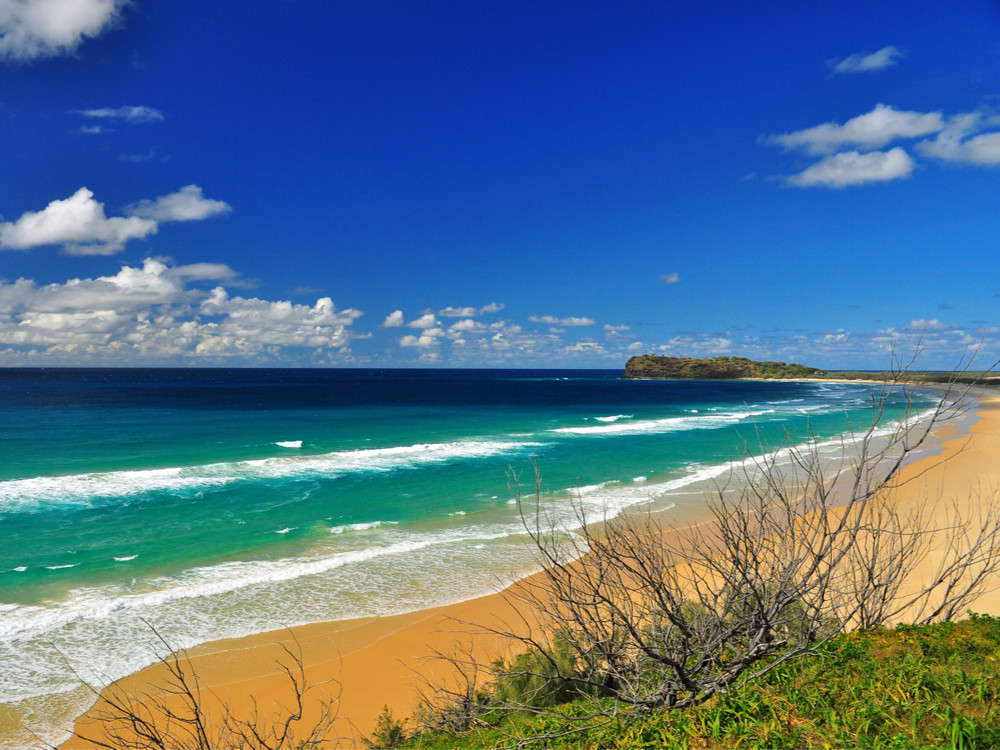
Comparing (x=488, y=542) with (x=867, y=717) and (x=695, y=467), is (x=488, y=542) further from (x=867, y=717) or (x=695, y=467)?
(x=695, y=467)

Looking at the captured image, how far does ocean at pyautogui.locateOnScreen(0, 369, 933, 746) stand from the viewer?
10477 millimetres

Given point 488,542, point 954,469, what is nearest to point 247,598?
point 488,542

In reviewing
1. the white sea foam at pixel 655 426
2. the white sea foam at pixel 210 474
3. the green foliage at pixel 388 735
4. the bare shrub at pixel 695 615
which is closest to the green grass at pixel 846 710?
the bare shrub at pixel 695 615

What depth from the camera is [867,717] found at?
15.1ft

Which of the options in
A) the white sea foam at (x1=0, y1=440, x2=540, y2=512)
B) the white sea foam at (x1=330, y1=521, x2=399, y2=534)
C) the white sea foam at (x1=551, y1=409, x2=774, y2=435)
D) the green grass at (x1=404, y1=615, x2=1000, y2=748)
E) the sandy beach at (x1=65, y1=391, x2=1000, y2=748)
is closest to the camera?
the green grass at (x1=404, y1=615, x2=1000, y2=748)

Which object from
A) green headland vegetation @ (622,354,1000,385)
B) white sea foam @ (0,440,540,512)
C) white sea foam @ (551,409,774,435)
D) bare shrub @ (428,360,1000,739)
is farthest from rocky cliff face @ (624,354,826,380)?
bare shrub @ (428,360,1000,739)

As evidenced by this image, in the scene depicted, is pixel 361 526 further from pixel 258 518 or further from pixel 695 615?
pixel 695 615

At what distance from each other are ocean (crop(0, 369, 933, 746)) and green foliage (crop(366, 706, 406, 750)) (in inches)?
147

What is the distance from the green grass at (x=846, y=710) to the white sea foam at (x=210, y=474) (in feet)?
65.8

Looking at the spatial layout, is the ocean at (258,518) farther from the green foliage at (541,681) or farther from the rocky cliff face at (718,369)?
the rocky cliff face at (718,369)

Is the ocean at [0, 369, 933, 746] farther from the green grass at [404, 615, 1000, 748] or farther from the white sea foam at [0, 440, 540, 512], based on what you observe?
the green grass at [404, 615, 1000, 748]

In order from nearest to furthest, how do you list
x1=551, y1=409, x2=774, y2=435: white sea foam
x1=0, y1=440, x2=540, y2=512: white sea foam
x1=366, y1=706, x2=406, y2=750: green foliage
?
x1=366, y1=706, x2=406, y2=750: green foliage → x1=0, y1=440, x2=540, y2=512: white sea foam → x1=551, y1=409, x2=774, y2=435: white sea foam

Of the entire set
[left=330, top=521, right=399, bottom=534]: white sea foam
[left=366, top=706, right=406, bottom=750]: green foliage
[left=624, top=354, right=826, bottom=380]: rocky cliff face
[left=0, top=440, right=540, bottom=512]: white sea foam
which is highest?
[left=624, top=354, right=826, bottom=380]: rocky cliff face

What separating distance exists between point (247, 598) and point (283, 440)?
23847mm
